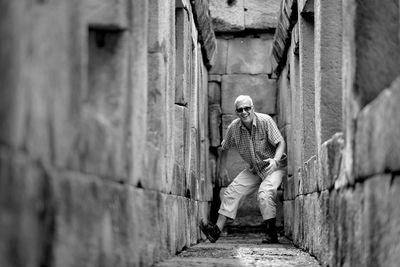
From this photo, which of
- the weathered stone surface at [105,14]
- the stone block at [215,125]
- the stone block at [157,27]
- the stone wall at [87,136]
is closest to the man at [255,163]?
the stone wall at [87,136]

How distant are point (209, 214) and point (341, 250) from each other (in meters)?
7.14

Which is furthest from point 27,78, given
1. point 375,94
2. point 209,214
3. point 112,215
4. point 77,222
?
point 209,214

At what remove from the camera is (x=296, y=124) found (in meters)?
9.45

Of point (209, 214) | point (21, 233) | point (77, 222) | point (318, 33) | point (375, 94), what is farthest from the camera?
point (209, 214)

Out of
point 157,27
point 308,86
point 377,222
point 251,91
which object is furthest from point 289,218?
point 377,222

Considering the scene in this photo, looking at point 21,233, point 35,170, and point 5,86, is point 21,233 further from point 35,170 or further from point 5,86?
point 5,86

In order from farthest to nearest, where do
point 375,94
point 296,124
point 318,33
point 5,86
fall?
point 296,124
point 318,33
point 375,94
point 5,86

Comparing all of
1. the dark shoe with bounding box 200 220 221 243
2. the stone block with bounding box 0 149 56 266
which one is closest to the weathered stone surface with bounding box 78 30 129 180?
the stone block with bounding box 0 149 56 266

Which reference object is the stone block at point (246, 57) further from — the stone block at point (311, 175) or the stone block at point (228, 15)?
the stone block at point (311, 175)

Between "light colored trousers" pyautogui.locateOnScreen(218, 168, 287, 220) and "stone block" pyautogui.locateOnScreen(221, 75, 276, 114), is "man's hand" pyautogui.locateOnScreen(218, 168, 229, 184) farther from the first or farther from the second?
"light colored trousers" pyautogui.locateOnScreen(218, 168, 287, 220)

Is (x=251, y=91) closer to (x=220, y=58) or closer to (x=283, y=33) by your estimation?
(x=220, y=58)

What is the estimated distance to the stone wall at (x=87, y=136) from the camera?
234 cm

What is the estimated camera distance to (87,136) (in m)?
3.40

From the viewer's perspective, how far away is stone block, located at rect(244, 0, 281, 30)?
1267 centimetres
